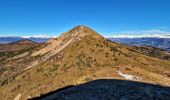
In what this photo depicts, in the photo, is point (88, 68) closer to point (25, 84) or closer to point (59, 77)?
point (59, 77)

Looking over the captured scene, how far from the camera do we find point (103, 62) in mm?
61500

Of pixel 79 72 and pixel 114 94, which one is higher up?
pixel 114 94

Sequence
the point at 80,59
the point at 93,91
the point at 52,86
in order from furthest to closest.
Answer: the point at 80,59 < the point at 52,86 < the point at 93,91

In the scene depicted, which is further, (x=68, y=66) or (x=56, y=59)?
(x=56, y=59)

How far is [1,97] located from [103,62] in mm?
23209

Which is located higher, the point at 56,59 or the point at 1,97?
the point at 56,59

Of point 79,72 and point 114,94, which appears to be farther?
point 79,72

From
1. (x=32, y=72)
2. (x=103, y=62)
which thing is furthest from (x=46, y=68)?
(x=103, y=62)

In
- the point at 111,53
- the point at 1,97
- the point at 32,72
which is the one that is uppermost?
the point at 111,53

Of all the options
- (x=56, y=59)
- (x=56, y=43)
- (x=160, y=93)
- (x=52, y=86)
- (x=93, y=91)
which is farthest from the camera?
(x=56, y=43)

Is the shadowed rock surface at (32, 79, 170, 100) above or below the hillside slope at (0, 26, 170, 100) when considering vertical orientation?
above

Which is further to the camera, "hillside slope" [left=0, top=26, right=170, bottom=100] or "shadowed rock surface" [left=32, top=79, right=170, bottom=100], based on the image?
"hillside slope" [left=0, top=26, right=170, bottom=100]

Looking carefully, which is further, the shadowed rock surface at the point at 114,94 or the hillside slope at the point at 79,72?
the hillside slope at the point at 79,72

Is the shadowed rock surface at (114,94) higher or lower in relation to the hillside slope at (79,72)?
higher
